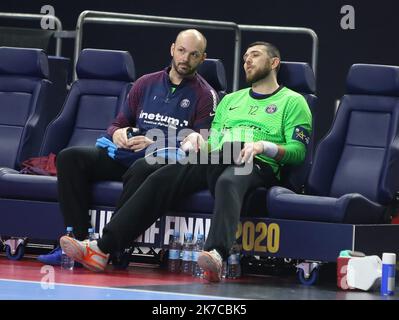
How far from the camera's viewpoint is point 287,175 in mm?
5859

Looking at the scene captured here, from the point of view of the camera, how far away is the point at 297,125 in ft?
18.9

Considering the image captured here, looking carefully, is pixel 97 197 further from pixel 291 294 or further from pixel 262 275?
pixel 291 294

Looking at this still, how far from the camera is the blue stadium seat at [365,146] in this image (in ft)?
18.9

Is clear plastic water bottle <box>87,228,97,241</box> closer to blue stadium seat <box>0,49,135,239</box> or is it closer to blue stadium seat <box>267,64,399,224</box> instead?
blue stadium seat <box>0,49,135,239</box>

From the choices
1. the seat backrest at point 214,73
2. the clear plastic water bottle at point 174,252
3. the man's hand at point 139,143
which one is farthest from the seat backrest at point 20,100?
the clear plastic water bottle at point 174,252

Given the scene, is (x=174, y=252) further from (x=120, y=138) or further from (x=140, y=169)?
(x=120, y=138)

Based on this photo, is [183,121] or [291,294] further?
[183,121]

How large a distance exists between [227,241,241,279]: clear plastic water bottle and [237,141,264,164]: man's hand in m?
0.44

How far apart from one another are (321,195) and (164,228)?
855 mm

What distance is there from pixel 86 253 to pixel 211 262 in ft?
2.18

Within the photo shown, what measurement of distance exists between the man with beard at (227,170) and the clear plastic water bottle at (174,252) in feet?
0.62
